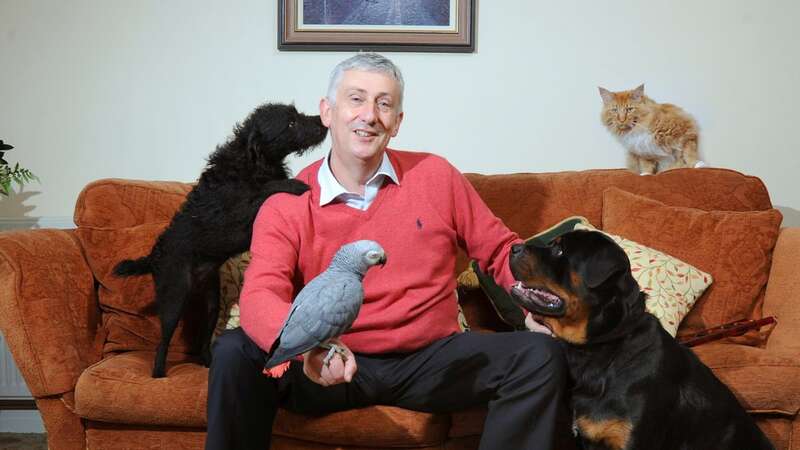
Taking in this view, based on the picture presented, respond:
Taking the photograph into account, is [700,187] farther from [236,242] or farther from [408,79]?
[236,242]

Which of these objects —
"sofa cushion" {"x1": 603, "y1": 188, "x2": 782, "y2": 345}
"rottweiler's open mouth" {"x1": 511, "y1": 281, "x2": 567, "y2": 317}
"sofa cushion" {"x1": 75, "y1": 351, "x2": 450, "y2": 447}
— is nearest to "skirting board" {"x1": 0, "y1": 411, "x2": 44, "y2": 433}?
"sofa cushion" {"x1": 75, "y1": 351, "x2": 450, "y2": 447}

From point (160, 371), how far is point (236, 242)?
1.44ft

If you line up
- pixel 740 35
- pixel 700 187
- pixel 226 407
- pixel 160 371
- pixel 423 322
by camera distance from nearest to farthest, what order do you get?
pixel 226 407
pixel 423 322
pixel 160 371
pixel 700 187
pixel 740 35

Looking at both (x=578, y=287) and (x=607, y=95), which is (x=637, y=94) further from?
(x=578, y=287)

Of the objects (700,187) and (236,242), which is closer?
(236,242)

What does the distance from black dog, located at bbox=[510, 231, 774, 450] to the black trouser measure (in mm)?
87

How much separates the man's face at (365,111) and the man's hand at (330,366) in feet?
2.08

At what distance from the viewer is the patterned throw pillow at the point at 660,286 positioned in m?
2.52

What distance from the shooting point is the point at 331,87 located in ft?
6.86

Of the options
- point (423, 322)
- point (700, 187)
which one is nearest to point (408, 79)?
point (700, 187)

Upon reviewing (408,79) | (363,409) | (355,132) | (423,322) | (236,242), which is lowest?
(363,409)

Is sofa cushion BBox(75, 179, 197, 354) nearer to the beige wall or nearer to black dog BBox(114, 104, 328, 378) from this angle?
black dog BBox(114, 104, 328, 378)

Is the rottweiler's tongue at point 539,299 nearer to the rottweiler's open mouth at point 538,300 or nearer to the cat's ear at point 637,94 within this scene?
the rottweiler's open mouth at point 538,300

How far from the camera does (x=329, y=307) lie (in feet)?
4.92
